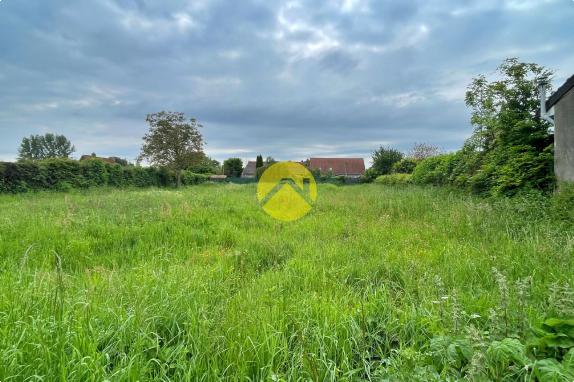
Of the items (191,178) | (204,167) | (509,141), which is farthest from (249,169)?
(509,141)

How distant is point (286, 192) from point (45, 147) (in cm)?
7195

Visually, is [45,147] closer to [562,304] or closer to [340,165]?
[340,165]

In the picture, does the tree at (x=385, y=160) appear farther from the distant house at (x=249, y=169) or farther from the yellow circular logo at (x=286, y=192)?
the distant house at (x=249, y=169)

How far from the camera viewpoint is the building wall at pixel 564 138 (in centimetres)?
588

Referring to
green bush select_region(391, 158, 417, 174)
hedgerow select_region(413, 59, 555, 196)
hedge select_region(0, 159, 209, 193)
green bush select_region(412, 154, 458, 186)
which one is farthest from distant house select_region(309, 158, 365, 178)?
hedgerow select_region(413, 59, 555, 196)

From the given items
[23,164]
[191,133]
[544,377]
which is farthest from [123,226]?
[191,133]

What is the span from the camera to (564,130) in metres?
6.11

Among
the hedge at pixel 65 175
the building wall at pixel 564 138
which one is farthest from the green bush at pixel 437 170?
the hedge at pixel 65 175

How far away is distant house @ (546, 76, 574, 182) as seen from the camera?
5867mm

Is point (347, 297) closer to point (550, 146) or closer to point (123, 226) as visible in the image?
point (123, 226)

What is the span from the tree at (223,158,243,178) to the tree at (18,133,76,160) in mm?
36147

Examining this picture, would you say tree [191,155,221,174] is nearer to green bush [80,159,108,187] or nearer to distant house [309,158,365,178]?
green bush [80,159,108,187]

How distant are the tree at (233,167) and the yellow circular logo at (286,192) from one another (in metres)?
35.9

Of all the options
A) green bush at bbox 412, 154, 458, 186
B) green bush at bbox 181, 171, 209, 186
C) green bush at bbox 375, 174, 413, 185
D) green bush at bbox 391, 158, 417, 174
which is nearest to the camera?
green bush at bbox 412, 154, 458, 186
